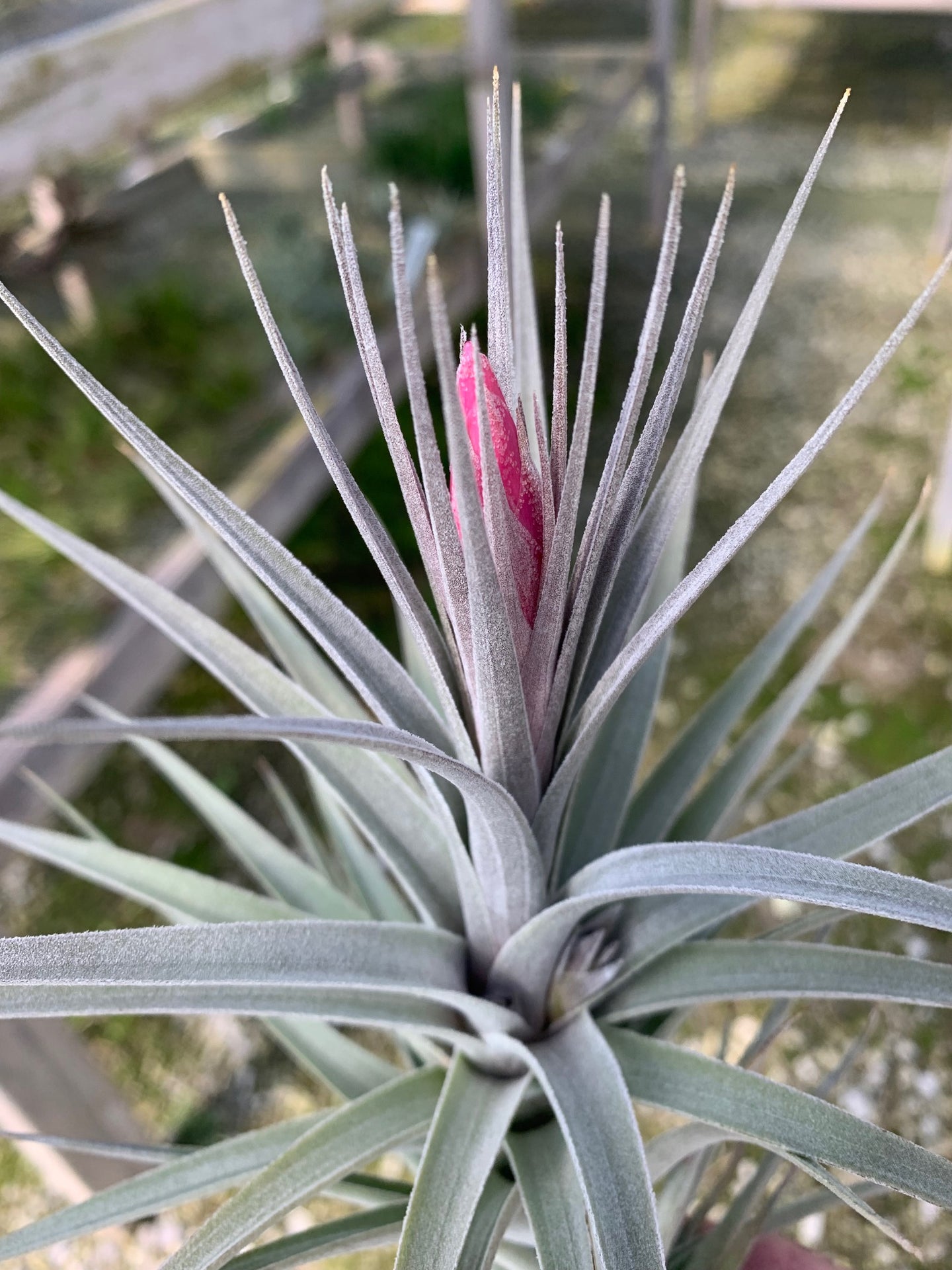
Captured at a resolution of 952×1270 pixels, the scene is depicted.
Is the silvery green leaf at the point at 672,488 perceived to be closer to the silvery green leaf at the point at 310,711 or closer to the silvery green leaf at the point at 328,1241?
the silvery green leaf at the point at 310,711

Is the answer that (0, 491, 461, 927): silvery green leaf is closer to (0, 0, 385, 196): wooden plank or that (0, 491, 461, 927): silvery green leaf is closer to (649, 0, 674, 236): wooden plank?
(0, 0, 385, 196): wooden plank

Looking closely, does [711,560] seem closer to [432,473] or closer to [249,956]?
[432,473]

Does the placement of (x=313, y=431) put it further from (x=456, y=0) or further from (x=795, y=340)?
(x=795, y=340)

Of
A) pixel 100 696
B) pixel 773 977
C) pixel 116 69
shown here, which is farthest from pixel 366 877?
pixel 116 69

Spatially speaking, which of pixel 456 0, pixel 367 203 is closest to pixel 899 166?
pixel 456 0

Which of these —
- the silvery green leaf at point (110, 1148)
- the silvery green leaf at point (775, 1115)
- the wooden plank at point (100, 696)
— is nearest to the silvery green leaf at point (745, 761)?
the silvery green leaf at point (775, 1115)

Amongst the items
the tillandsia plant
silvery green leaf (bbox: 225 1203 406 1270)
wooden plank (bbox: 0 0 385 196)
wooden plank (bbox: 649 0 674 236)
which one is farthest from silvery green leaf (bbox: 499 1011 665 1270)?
wooden plank (bbox: 649 0 674 236)
